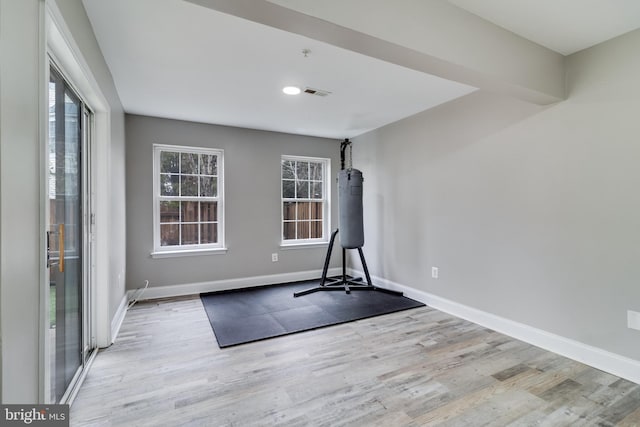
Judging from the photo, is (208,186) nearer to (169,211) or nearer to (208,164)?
(208,164)

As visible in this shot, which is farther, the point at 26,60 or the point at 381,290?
the point at 381,290

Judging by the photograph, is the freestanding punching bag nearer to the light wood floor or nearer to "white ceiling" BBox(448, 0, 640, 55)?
the light wood floor

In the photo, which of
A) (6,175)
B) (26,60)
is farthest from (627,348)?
(26,60)

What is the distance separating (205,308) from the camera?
3.57 metres

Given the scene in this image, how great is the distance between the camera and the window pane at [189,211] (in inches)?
165

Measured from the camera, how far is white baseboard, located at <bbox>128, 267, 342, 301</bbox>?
3936 millimetres

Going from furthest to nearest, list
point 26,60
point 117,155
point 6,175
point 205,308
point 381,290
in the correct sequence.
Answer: point 381,290, point 205,308, point 117,155, point 26,60, point 6,175

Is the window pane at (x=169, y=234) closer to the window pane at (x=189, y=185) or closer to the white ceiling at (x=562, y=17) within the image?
the window pane at (x=189, y=185)

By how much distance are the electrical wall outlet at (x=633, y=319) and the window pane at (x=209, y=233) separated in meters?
4.31

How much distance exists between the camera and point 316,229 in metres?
5.21

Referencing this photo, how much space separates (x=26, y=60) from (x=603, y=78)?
3.37 m

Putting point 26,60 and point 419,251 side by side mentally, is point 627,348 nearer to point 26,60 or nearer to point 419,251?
point 419,251

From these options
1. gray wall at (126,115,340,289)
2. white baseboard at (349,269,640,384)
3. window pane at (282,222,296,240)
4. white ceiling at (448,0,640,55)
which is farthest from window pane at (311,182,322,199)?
white ceiling at (448,0,640,55)

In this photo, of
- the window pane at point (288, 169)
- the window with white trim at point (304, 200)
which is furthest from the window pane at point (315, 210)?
the window pane at point (288, 169)
